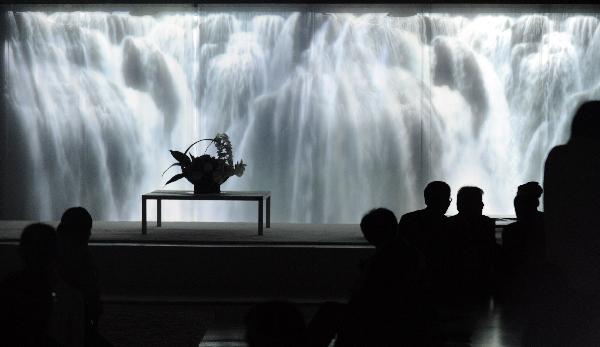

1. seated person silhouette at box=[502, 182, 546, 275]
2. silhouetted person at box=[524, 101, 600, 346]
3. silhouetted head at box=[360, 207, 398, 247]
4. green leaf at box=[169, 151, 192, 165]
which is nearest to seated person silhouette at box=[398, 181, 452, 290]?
seated person silhouette at box=[502, 182, 546, 275]

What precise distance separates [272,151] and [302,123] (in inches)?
15.9

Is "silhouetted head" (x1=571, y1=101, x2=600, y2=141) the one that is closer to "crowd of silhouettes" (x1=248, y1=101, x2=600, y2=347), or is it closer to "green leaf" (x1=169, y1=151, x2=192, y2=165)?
"crowd of silhouettes" (x1=248, y1=101, x2=600, y2=347)

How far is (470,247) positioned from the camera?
12.6 feet

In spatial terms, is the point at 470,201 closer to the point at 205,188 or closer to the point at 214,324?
the point at 214,324

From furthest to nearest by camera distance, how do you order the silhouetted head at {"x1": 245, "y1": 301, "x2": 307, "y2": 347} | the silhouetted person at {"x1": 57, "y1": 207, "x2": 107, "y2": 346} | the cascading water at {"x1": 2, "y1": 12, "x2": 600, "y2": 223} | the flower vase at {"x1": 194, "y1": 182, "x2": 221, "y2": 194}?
1. the cascading water at {"x1": 2, "y1": 12, "x2": 600, "y2": 223}
2. the flower vase at {"x1": 194, "y1": 182, "x2": 221, "y2": 194}
3. the silhouetted person at {"x1": 57, "y1": 207, "x2": 107, "y2": 346}
4. the silhouetted head at {"x1": 245, "y1": 301, "x2": 307, "y2": 347}

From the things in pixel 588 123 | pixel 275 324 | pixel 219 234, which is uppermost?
pixel 588 123

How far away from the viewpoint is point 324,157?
7801 millimetres

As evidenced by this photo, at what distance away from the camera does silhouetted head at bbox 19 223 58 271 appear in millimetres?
2330

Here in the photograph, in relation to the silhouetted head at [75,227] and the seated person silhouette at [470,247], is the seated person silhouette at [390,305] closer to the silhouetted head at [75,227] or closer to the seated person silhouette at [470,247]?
the silhouetted head at [75,227]

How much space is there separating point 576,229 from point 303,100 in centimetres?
589

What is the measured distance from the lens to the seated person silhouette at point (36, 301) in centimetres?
223

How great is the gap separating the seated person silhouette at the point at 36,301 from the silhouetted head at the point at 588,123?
4.94 ft

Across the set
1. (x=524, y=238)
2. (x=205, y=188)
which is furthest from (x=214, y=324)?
(x=205, y=188)

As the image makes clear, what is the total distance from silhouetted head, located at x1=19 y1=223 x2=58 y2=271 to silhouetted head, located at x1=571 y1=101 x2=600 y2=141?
1.50 meters
